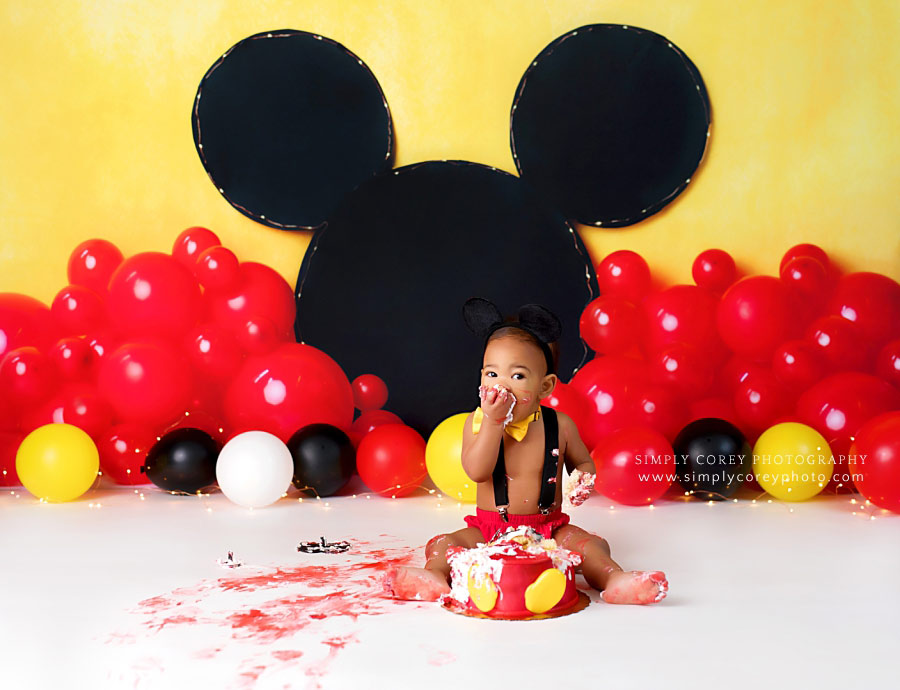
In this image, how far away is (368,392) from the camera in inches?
157

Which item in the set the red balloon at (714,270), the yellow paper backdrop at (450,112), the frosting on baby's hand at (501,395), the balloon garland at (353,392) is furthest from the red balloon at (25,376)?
the red balloon at (714,270)

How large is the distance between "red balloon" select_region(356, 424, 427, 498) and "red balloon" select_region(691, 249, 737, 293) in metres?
1.38

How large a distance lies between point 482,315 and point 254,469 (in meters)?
1.19

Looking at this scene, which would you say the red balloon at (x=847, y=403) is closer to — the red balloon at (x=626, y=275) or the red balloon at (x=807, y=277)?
the red balloon at (x=807, y=277)

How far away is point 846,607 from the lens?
80.2 inches

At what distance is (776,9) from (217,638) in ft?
11.7

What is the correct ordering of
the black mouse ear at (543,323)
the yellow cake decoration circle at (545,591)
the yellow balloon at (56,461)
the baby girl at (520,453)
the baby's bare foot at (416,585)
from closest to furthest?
1. the yellow cake decoration circle at (545,591)
2. the baby's bare foot at (416,585)
3. the baby girl at (520,453)
4. the black mouse ear at (543,323)
5. the yellow balloon at (56,461)

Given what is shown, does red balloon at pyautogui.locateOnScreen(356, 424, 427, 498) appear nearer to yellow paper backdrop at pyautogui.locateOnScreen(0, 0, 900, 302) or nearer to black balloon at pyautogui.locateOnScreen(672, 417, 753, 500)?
black balloon at pyautogui.locateOnScreen(672, 417, 753, 500)

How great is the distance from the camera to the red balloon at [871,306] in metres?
3.59

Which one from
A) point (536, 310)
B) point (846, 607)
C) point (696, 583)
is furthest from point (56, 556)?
point (846, 607)

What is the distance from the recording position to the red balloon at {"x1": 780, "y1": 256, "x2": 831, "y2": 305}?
3.66 metres

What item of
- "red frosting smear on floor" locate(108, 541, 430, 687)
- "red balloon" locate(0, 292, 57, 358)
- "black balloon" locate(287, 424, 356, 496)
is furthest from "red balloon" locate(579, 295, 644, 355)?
"red balloon" locate(0, 292, 57, 358)

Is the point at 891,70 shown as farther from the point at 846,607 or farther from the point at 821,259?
the point at 846,607

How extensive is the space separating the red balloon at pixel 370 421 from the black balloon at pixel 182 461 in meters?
0.60
